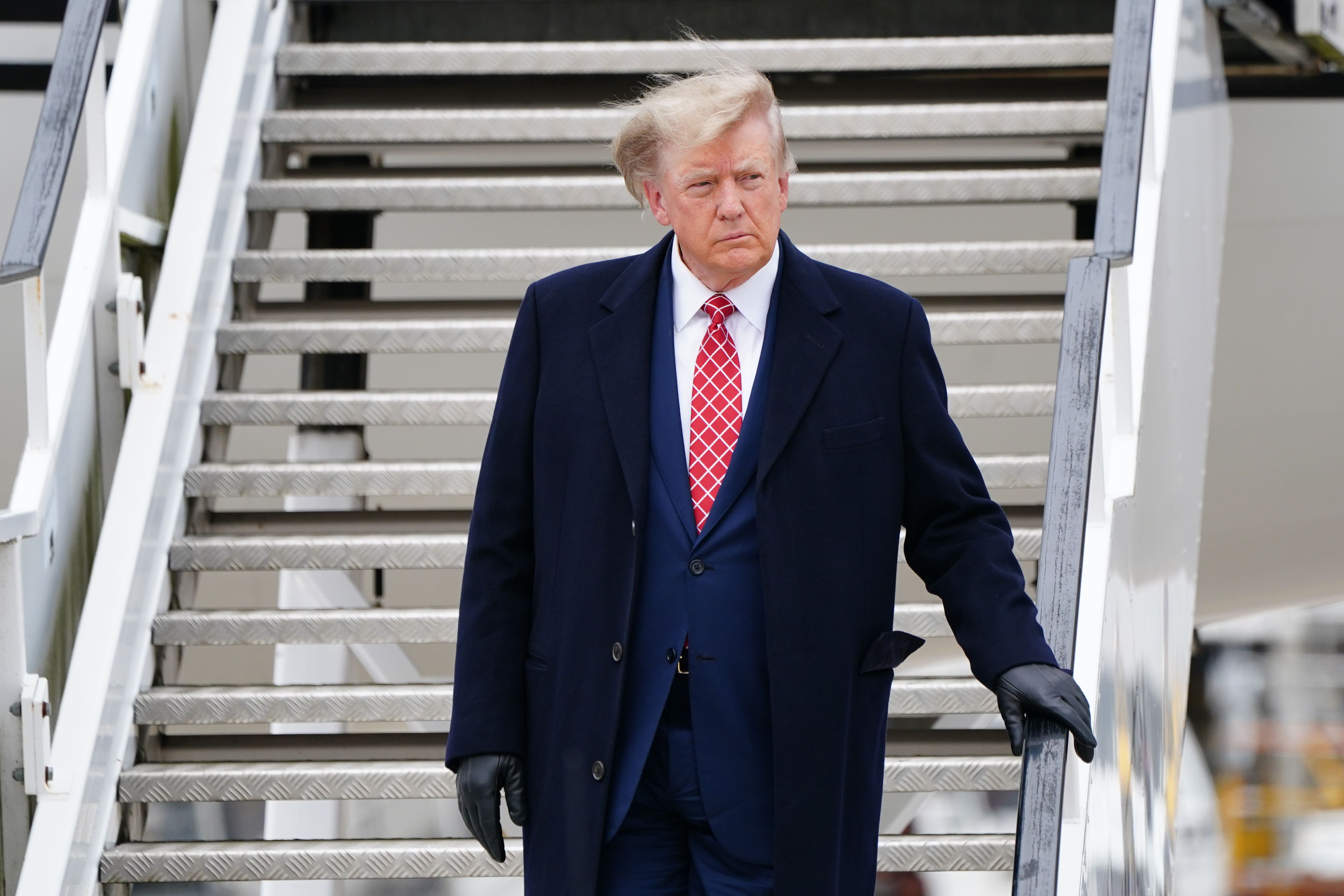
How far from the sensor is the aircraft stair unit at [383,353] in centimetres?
344

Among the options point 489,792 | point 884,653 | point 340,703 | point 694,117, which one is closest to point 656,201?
point 694,117

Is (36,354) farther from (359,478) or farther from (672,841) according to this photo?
(672,841)

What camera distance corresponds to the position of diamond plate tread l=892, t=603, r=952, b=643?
145 inches

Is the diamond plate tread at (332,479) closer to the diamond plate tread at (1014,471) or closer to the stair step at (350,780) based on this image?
the stair step at (350,780)

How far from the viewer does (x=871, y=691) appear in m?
2.09

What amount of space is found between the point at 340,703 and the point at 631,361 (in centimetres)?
195

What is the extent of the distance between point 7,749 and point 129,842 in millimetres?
475

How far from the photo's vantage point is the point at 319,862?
11.4 ft

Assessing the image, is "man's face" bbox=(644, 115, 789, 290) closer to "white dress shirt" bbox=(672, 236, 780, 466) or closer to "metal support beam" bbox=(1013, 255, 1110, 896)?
"white dress shirt" bbox=(672, 236, 780, 466)

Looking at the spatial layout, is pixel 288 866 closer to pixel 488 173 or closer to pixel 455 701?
pixel 455 701

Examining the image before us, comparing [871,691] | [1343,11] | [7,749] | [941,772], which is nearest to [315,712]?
[7,749]

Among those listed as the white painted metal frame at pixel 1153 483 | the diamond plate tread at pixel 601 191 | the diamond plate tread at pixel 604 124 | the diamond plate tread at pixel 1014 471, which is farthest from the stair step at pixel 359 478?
the diamond plate tread at pixel 604 124

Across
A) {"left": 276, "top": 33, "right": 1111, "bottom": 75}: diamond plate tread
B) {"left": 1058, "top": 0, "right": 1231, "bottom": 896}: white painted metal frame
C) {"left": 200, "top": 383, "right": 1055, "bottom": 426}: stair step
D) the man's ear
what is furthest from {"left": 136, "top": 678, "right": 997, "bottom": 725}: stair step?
{"left": 276, "top": 33, "right": 1111, "bottom": 75}: diamond plate tread

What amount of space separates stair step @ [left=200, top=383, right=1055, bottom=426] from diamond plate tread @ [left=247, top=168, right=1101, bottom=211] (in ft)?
2.17
